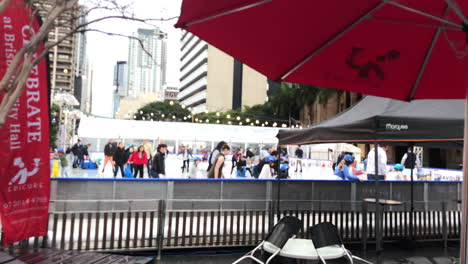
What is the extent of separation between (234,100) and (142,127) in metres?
76.7

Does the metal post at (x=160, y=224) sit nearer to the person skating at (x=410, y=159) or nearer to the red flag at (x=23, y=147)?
the red flag at (x=23, y=147)

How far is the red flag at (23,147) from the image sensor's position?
459cm

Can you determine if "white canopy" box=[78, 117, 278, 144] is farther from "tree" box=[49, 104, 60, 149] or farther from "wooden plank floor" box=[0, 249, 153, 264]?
"wooden plank floor" box=[0, 249, 153, 264]

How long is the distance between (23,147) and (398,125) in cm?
523

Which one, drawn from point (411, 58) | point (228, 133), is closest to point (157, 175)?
point (411, 58)

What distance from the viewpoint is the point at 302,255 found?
461cm

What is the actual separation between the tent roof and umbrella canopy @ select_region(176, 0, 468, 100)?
125 cm

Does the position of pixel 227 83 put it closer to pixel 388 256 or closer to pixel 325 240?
pixel 388 256

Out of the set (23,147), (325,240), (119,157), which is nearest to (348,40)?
(325,240)

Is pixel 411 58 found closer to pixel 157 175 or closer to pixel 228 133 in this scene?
pixel 157 175

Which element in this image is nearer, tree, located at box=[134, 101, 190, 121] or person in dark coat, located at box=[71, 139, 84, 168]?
person in dark coat, located at box=[71, 139, 84, 168]

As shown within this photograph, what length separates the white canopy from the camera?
27.0 meters

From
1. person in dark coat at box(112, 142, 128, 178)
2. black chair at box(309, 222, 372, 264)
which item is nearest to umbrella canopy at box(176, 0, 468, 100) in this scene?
black chair at box(309, 222, 372, 264)

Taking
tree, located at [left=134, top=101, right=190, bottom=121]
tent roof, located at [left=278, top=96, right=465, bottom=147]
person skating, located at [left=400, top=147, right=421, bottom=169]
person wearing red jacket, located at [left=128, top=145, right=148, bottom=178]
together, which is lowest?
person wearing red jacket, located at [left=128, top=145, right=148, bottom=178]
